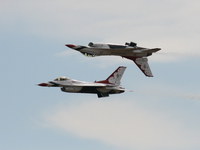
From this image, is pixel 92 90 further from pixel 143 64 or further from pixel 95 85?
pixel 143 64

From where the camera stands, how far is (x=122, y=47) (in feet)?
365

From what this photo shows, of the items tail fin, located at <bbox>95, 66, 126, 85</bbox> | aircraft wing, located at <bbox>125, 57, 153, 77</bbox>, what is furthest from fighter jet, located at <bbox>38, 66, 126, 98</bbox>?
aircraft wing, located at <bbox>125, 57, 153, 77</bbox>

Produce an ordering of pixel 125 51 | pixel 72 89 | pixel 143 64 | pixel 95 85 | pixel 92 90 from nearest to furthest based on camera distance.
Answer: pixel 72 89, pixel 95 85, pixel 92 90, pixel 125 51, pixel 143 64

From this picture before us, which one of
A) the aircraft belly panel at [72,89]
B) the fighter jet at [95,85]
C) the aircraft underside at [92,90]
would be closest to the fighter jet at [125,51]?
the fighter jet at [95,85]

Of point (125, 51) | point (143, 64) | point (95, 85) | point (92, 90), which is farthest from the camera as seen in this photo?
point (143, 64)

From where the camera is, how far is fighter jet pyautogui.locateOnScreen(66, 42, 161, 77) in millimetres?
109188

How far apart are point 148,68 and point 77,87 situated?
15.5m

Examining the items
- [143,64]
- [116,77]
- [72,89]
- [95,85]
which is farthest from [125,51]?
[72,89]

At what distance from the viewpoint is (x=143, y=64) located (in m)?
116

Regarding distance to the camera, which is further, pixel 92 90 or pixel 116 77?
pixel 116 77

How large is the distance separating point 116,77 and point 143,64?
20.2 feet

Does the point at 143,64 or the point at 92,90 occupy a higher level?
the point at 143,64

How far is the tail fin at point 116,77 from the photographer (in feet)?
364

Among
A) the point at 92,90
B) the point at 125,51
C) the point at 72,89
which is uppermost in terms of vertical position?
the point at 125,51
